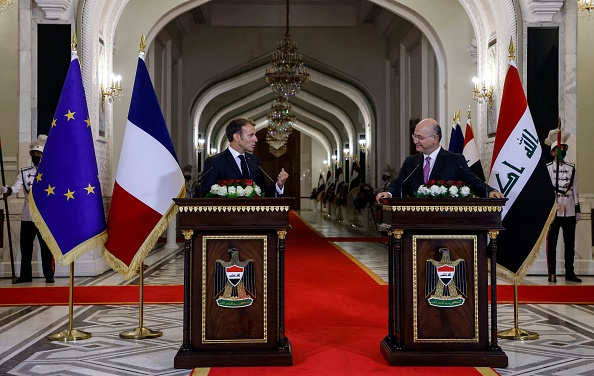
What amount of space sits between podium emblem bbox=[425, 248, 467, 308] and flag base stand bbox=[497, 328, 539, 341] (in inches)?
43.2

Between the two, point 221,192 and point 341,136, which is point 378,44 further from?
point 221,192

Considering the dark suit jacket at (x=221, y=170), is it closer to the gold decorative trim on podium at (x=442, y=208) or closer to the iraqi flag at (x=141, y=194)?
the iraqi flag at (x=141, y=194)

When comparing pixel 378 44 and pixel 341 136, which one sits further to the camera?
pixel 341 136

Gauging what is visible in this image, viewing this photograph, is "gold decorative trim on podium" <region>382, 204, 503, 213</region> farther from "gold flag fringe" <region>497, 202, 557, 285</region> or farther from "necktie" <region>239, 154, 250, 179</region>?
"necktie" <region>239, 154, 250, 179</region>

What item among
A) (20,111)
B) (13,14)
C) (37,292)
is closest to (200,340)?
(37,292)

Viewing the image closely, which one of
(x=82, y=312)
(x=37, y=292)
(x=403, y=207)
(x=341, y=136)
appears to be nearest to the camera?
(x=403, y=207)

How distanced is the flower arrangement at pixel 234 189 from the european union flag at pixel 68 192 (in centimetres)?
129

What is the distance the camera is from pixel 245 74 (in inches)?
752

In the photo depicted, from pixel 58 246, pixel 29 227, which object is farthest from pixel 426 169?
pixel 29 227

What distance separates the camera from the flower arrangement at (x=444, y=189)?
4.25 metres

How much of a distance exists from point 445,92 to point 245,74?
8.18m

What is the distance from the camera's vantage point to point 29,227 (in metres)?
8.26

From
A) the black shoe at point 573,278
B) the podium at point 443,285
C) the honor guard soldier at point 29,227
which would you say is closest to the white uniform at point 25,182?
the honor guard soldier at point 29,227

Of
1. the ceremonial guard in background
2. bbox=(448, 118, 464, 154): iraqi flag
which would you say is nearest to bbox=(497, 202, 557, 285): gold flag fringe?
the ceremonial guard in background
